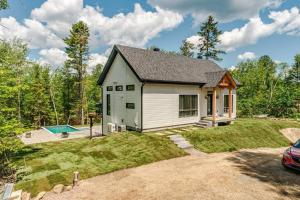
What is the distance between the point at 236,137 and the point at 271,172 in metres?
7.32

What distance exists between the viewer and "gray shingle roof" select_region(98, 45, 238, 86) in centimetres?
1677

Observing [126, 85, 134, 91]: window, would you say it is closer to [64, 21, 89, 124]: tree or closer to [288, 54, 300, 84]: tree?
[64, 21, 89, 124]: tree

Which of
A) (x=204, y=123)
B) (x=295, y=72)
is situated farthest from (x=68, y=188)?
(x=295, y=72)

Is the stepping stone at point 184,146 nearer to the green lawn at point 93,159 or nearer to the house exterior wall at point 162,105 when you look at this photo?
the green lawn at point 93,159

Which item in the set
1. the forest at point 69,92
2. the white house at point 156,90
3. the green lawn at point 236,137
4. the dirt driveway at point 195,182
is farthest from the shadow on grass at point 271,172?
the forest at point 69,92

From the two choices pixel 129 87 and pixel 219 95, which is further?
pixel 219 95

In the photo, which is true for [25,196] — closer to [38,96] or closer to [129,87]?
[129,87]

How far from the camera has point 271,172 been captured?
10.1 m

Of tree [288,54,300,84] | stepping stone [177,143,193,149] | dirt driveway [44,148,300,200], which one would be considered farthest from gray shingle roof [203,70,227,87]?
tree [288,54,300,84]

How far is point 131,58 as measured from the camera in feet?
57.7

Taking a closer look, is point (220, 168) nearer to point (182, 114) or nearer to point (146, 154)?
point (146, 154)

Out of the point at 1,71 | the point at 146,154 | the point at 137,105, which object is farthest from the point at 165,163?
the point at 1,71

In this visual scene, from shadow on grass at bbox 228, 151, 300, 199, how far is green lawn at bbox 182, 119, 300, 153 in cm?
195

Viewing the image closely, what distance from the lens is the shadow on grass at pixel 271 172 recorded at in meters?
8.08
